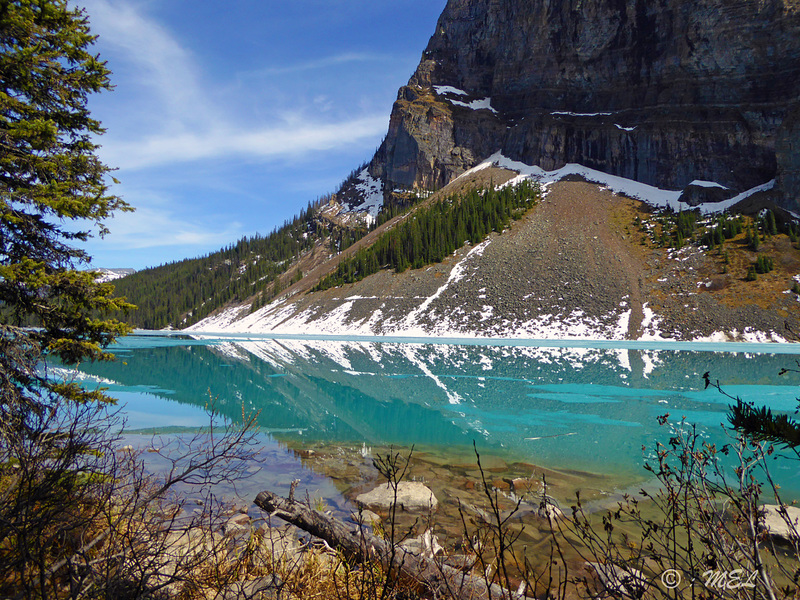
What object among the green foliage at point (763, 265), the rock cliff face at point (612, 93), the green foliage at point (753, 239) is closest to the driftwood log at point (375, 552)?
the green foliage at point (763, 265)

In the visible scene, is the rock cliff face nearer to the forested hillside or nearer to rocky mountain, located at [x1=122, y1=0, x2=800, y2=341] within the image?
rocky mountain, located at [x1=122, y1=0, x2=800, y2=341]

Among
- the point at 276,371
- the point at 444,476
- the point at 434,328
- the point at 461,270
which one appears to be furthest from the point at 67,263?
the point at 461,270

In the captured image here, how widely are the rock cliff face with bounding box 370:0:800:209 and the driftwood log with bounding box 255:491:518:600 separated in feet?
298

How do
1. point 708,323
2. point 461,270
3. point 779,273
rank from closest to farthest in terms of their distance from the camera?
point 708,323 < point 779,273 < point 461,270

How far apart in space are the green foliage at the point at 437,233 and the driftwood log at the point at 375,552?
69678mm

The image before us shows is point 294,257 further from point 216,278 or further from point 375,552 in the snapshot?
point 375,552

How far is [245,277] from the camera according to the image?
122m

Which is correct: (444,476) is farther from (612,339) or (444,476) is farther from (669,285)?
(669,285)

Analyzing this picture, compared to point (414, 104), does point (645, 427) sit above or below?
below

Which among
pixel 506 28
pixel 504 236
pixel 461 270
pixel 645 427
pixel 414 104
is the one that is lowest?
pixel 645 427

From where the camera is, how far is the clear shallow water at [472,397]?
492 inches

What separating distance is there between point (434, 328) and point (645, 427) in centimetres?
4279

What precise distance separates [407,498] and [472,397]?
36.9ft

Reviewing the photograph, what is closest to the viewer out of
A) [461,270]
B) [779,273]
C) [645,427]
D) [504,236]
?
[645,427]
